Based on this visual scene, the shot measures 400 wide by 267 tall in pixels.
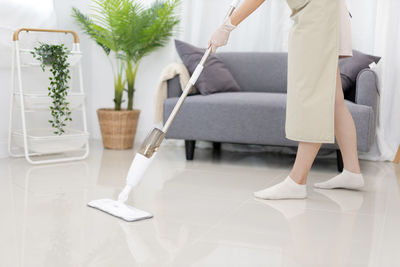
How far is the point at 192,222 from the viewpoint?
1.67 metres

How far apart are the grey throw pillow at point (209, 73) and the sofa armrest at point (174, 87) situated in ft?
0.37

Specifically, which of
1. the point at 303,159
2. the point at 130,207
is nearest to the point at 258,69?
the point at 303,159

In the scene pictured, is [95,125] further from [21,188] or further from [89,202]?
[89,202]

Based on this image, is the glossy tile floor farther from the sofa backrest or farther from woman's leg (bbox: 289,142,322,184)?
the sofa backrest

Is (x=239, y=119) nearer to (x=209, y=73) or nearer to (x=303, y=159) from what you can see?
(x=209, y=73)

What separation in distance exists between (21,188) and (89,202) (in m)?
0.43

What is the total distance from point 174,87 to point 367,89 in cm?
110

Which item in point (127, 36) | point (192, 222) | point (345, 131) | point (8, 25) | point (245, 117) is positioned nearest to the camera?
point (192, 222)

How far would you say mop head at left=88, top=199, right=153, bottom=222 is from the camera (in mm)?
1666

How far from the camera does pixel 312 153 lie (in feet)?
6.46

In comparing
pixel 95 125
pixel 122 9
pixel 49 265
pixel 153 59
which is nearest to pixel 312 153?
pixel 49 265

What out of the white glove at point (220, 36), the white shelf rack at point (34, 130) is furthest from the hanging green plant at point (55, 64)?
the white glove at point (220, 36)

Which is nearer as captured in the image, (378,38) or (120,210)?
(120,210)

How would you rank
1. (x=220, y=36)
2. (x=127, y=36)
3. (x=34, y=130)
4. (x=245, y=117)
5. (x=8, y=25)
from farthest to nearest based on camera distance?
(x=127, y=36)
(x=34, y=130)
(x=8, y=25)
(x=245, y=117)
(x=220, y=36)
